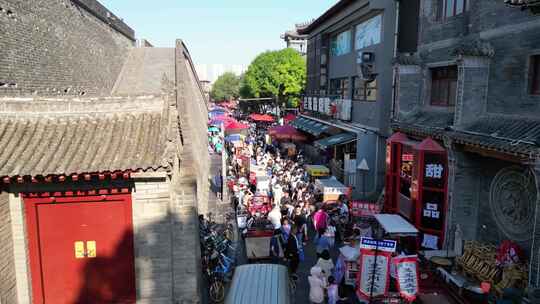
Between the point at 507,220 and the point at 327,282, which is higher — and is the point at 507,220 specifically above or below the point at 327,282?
above

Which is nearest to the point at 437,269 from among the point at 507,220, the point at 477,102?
the point at 507,220

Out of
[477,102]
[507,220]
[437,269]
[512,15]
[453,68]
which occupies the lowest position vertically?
[437,269]

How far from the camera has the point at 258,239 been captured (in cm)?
1319

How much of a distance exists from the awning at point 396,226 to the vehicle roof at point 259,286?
4.53m

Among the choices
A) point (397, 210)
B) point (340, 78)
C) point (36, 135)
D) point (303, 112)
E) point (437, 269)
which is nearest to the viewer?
point (36, 135)

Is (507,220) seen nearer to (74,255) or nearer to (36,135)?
(74,255)

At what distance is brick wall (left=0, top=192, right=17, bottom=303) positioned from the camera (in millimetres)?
7543

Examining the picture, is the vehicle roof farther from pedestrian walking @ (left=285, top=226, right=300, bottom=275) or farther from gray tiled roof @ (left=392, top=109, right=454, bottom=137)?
gray tiled roof @ (left=392, top=109, right=454, bottom=137)

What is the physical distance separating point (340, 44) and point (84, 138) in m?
21.9

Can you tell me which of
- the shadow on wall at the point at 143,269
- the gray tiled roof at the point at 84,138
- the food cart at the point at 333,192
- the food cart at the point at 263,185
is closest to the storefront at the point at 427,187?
the food cart at the point at 333,192

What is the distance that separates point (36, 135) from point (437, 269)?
10775 millimetres

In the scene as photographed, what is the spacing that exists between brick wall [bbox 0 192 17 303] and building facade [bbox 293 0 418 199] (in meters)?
14.7

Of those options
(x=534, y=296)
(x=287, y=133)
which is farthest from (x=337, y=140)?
(x=534, y=296)

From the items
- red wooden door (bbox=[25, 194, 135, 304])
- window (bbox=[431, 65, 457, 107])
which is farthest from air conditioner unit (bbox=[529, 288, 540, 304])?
red wooden door (bbox=[25, 194, 135, 304])
